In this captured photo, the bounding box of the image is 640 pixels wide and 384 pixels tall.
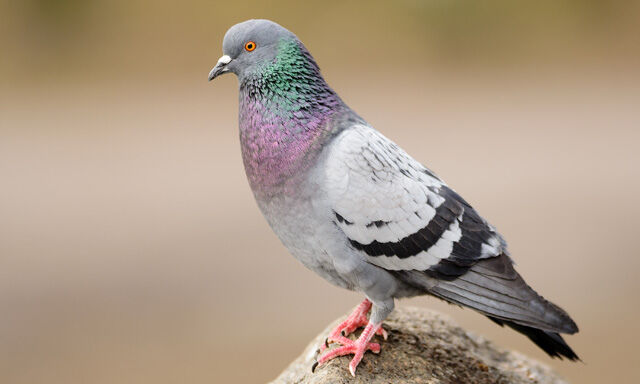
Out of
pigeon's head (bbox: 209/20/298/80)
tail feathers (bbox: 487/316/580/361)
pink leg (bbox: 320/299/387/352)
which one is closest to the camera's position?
pigeon's head (bbox: 209/20/298/80)

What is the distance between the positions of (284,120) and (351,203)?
1.61 ft

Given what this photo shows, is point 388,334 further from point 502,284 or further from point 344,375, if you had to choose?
point 502,284


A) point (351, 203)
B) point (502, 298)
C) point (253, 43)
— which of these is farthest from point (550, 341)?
point (253, 43)

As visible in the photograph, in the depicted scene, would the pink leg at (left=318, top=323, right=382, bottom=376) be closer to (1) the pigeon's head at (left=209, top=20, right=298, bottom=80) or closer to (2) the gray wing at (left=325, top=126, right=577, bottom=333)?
(2) the gray wing at (left=325, top=126, right=577, bottom=333)

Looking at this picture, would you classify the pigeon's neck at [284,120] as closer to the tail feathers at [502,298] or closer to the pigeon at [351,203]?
the pigeon at [351,203]

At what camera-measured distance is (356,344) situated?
3.39 meters

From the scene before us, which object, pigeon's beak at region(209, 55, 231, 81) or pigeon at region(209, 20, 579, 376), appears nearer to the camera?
pigeon at region(209, 20, 579, 376)

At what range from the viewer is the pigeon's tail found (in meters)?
3.19

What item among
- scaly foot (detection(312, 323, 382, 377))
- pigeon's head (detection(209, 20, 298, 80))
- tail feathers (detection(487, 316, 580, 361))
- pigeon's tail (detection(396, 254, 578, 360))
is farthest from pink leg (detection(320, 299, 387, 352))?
pigeon's head (detection(209, 20, 298, 80))

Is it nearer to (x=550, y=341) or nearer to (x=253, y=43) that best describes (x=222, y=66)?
(x=253, y=43)

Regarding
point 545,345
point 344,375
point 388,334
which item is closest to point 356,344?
point 344,375

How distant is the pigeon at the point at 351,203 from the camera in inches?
123

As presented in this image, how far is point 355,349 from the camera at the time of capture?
339 centimetres

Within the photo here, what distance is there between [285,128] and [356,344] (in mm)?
1103
